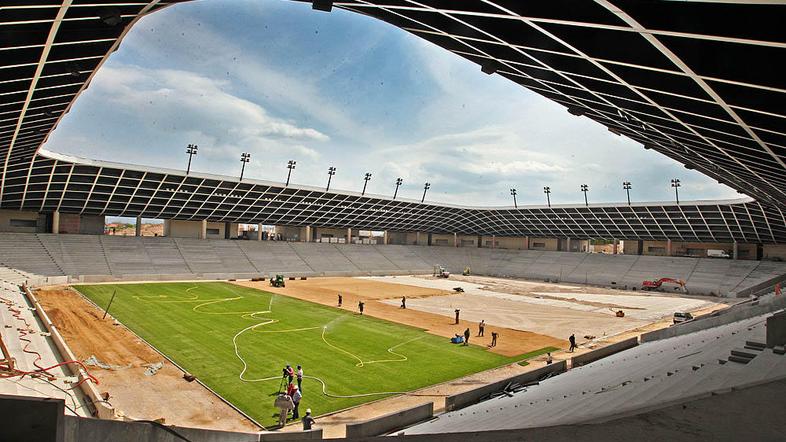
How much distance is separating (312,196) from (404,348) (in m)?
49.1

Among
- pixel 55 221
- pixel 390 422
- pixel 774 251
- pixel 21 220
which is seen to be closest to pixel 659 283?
pixel 774 251

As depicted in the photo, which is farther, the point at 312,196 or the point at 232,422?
the point at 312,196

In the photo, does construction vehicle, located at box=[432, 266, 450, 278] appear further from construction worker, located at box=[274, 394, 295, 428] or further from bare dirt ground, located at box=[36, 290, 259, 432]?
construction worker, located at box=[274, 394, 295, 428]

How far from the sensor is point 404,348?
30.7 metres

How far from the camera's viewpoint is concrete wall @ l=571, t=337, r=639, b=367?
88.2 ft

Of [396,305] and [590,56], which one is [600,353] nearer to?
[590,56]

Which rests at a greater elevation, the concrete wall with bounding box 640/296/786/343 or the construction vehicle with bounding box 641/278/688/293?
the concrete wall with bounding box 640/296/786/343

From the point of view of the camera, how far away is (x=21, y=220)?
206 ft

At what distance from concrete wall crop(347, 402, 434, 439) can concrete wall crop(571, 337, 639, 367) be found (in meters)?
12.8

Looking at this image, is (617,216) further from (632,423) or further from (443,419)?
(632,423)

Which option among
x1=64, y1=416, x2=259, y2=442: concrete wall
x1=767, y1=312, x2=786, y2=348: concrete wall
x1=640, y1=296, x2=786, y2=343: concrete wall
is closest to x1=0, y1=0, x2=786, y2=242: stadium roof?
x1=767, y1=312, x2=786, y2=348: concrete wall

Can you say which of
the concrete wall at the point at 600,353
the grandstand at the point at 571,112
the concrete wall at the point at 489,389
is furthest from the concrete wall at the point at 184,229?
the concrete wall at the point at 489,389

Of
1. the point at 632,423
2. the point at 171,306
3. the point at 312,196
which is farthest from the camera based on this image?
the point at 312,196

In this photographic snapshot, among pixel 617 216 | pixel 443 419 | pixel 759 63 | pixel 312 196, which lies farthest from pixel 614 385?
pixel 617 216
